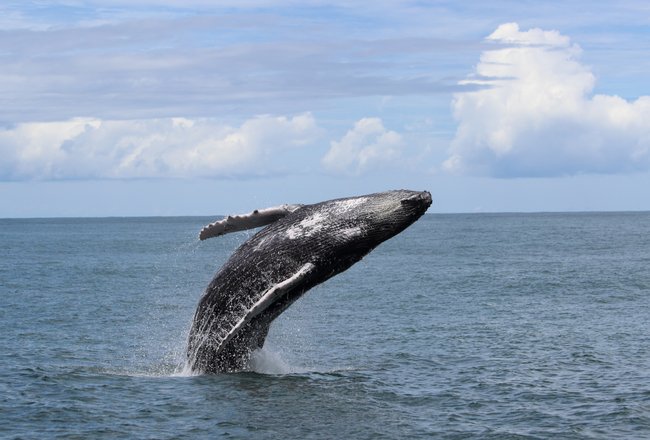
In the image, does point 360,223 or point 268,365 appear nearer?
point 360,223

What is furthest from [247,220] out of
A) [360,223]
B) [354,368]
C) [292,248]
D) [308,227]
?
[354,368]

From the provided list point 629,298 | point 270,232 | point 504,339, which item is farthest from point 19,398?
point 629,298

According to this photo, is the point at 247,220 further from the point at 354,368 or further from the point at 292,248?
the point at 354,368

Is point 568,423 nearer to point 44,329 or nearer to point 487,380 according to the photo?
point 487,380

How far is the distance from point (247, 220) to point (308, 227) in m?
1.12

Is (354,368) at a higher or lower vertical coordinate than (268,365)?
lower

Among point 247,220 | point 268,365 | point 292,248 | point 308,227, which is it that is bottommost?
point 268,365

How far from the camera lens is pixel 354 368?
2133 centimetres

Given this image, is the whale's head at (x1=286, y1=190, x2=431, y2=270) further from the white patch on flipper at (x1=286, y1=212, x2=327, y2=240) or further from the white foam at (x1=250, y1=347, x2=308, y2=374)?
the white foam at (x1=250, y1=347, x2=308, y2=374)

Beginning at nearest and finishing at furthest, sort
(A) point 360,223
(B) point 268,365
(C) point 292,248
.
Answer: (A) point 360,223 → (C) point 292,248 → (B) point 268,365

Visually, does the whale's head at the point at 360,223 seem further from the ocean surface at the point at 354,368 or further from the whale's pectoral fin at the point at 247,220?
the ocean surface at the point at 354,368

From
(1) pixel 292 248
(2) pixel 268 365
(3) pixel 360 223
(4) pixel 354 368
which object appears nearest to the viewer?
(3) pixel 360 223

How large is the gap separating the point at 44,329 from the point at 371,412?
648 inches

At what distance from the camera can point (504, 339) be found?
27.2 meters
